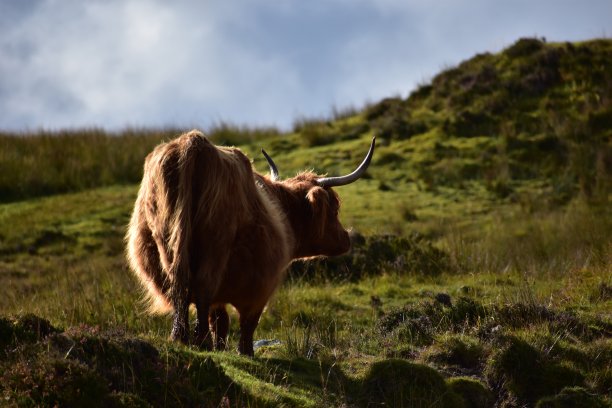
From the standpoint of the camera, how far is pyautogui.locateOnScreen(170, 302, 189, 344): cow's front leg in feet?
18.4

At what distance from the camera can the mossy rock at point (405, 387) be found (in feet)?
18.4

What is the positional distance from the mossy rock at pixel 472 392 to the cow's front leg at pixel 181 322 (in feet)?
5.71

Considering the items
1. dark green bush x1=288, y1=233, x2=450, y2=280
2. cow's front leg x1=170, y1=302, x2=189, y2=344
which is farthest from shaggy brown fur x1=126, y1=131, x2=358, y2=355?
dark green bush x1=288, y1=233, x2=450, y2=280

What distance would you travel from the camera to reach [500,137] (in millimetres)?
17266

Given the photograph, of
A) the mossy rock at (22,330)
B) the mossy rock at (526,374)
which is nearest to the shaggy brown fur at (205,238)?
the mossy rock at (22,330)

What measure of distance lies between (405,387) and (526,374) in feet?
3.24

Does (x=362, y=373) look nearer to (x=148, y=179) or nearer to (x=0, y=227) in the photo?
(x=148, y=179)

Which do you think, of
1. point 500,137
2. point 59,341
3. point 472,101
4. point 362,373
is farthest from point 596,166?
point 59,341

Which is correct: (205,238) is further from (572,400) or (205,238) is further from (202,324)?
(572,400)

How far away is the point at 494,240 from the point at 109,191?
26.1 feet

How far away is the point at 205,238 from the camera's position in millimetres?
5605

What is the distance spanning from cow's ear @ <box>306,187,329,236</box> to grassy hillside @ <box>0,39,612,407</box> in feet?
3.00

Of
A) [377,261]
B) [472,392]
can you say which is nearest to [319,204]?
[472,392]

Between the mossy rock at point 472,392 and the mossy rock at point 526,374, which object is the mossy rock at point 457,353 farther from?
the mossy rock at point 472,392
